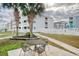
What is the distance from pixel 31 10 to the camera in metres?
1.72

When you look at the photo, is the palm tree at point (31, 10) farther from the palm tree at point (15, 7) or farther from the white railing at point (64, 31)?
the white railing at point (64, 31)

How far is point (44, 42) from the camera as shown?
5.62ft

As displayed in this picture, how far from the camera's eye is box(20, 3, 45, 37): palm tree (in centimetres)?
170

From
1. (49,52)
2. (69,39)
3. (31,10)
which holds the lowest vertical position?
(49,52)

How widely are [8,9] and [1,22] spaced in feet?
0.43

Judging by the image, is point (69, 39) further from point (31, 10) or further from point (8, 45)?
point (8, 45)

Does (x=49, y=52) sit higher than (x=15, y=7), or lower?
lower

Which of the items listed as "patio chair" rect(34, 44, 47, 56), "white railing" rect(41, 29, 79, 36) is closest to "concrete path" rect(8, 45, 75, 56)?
"patio chair" rect(34, 44, 47, 56)

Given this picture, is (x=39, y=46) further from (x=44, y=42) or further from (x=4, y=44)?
(x=4, y=44)

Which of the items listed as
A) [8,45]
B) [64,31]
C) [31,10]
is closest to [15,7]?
[31,10]

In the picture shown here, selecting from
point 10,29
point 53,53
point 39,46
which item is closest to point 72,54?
point 53,53

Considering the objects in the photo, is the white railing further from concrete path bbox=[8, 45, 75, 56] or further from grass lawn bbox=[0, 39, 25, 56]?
grass lawn bbox=[0, 39, 25, 56]

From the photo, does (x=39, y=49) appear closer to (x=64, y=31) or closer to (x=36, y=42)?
(x=36, y=42)

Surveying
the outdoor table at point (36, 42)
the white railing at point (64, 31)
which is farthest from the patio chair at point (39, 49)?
the white railing at point (64, 31)
